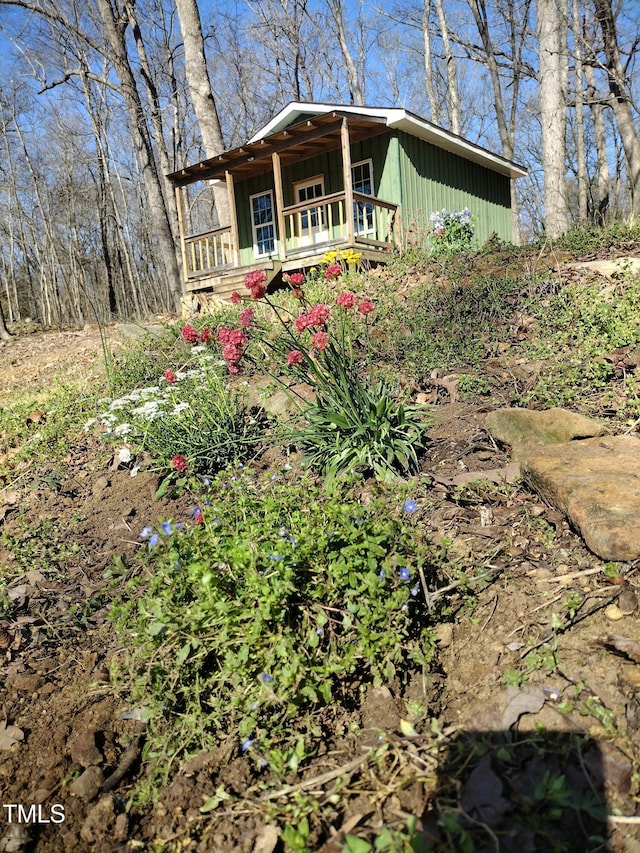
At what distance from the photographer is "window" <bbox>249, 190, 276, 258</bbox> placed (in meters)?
14.1

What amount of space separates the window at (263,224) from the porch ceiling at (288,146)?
649 millimetres

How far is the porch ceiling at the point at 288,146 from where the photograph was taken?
1077 centimetres

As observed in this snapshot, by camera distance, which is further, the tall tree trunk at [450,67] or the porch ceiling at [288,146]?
the tall tree trunk at [450,67]

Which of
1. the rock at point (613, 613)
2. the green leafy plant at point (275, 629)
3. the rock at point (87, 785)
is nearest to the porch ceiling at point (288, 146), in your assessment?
the green leafy plant at point (275, 629)

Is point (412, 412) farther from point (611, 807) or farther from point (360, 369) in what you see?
point (611, 807)

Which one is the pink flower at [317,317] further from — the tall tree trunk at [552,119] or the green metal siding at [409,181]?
the green metal siding at [409,181]

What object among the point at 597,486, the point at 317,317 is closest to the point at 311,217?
the point at 317,317

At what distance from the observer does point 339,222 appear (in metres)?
12.6

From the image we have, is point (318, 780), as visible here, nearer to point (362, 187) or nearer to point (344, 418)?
point (344, 418)

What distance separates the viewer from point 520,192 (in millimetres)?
27828

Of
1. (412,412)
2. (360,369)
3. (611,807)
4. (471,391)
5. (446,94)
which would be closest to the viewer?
(611,807)

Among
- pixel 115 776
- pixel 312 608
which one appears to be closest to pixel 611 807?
pixel 312 608

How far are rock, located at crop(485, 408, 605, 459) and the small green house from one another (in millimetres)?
7730

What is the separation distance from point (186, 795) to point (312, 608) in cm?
65
